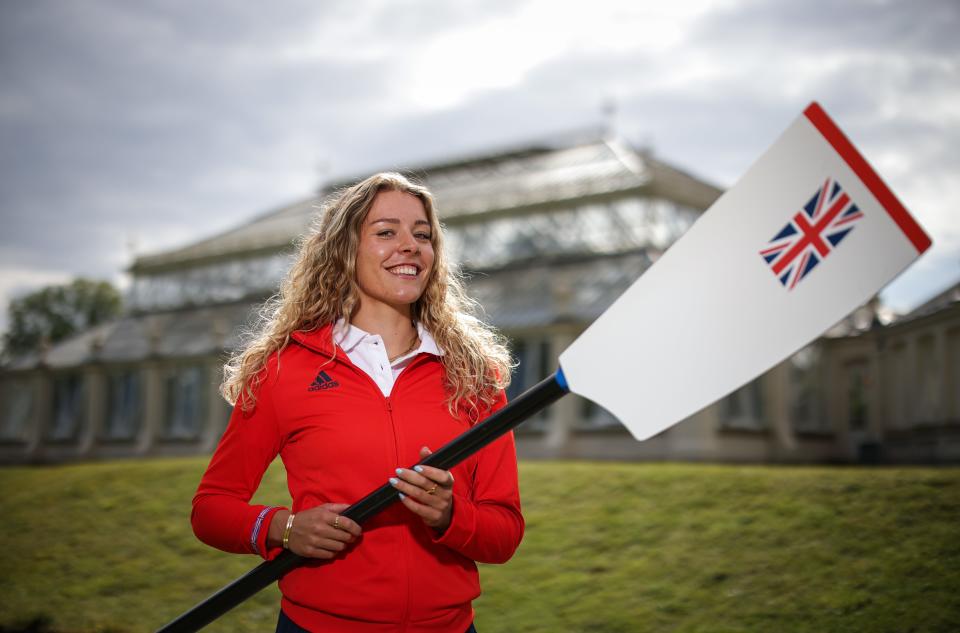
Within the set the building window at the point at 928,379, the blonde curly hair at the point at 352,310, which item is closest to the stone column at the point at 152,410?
the building window at the point at 928,379

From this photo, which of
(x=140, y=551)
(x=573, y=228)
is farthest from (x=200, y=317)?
(x=140, y=551)

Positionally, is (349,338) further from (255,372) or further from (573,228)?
(573,228)

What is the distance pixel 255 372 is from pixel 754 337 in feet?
4.50

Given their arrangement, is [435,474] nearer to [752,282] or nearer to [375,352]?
[375,352]

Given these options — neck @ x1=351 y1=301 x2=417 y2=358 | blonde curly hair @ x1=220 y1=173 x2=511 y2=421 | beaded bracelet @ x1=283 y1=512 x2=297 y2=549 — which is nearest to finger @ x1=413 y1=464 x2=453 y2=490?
blonde curly hair @ x1=220 y1=173 x2=511 y2=421

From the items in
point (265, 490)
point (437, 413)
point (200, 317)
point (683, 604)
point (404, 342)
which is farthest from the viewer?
point (200, 317)

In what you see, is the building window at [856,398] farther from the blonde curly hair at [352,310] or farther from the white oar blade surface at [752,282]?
the white oar blade surface at [752,282]

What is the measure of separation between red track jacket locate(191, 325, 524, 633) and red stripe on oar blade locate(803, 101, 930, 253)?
1142 mm

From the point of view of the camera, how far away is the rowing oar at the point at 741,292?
2051 millimetres

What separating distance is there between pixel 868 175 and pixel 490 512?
1.27 m

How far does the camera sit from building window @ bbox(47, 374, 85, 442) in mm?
28484

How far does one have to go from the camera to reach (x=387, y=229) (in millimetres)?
2635

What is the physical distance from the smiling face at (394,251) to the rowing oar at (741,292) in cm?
51

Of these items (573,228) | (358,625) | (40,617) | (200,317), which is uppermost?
(573,228)
